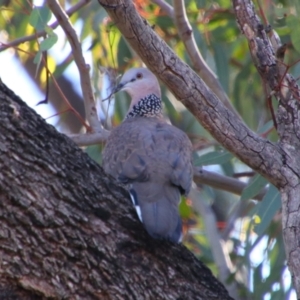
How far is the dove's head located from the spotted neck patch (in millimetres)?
40

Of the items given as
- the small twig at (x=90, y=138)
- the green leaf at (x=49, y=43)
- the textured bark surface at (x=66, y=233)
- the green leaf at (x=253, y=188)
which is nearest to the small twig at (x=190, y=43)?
the green leaf at (x=253, y=188)

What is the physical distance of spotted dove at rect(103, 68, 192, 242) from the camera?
2.90 metres

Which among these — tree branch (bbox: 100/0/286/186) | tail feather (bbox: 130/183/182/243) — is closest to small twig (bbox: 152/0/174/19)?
tail feather (bbox: 130/183/182/243)

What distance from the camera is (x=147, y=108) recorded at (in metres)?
4.51

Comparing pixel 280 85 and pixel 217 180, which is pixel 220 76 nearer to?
pixel 217 180

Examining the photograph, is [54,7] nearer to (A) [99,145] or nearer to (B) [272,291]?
(A) [99,145]

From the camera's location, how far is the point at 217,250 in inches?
188

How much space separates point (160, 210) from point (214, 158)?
1118 millimetres

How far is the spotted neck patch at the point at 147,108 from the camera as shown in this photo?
4500 millimetres

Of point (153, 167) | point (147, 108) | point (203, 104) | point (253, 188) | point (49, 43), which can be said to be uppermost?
point (49, 43)

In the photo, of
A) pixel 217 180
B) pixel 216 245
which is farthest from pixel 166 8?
pixel 216 245

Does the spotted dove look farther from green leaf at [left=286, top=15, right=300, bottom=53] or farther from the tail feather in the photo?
green leaf at [left=286, top=15, right=300, bottom=53]

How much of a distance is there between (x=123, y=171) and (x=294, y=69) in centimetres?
126

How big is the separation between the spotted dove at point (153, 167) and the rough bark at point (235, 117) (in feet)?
1.28
